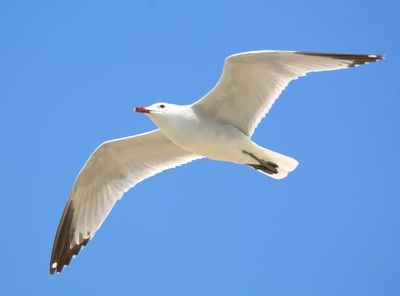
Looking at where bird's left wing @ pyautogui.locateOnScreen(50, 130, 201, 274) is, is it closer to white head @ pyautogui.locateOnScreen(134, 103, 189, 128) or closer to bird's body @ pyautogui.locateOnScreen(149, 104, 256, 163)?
bird's body @ pyautogui.locateOnScreen(149, 104, 256, 163)

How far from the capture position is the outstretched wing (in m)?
6.11

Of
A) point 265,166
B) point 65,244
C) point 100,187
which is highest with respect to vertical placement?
point 265,166

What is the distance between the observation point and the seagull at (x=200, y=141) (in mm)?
6246

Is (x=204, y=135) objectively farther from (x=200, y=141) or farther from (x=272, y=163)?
(x=272, y=163)

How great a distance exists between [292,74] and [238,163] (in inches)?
42.5

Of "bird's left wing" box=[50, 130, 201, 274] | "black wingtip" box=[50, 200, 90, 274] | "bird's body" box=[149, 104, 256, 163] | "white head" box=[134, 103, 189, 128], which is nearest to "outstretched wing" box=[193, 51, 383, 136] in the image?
"bird's body" box=[149, 104, 256, 163]

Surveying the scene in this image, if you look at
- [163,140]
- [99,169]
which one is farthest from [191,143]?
[99,169]

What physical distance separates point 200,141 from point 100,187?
165cm

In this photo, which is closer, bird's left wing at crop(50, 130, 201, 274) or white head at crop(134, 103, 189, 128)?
white head at crop(134, 103, 189, 128)

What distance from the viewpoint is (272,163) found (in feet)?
21.7

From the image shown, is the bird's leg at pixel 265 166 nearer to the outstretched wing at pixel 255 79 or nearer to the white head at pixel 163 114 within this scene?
the outstretched wing at pixel 255 79

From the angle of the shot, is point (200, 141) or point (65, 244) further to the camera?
point (65, 244)

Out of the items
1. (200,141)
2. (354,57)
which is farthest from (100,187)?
(354,57)

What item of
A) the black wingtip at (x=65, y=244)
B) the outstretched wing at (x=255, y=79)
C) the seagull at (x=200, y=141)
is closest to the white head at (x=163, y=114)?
the seagull at (x=200, y=141)
